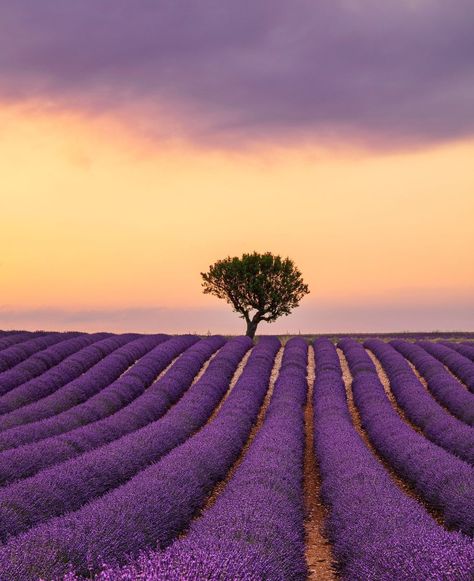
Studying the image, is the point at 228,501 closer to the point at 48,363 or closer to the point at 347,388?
the point at 347,388

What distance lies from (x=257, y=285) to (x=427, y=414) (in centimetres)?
2218

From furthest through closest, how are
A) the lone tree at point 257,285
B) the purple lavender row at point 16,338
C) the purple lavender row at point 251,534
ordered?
the lone tree at point 257,285, the purple lavender row at point 16,338, the purple lavender row at point 251,534

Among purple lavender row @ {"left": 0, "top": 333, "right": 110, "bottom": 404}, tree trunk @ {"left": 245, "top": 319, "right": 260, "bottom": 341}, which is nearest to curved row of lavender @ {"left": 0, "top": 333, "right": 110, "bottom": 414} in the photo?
purple lavender row @ {"left": 0, "top": 333, "right": 110, "bottom": 404}

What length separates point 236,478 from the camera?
8227 millimetres

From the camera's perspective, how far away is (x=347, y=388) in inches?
789

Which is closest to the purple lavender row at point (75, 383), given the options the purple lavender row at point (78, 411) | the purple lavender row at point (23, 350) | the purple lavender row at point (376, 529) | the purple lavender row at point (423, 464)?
the purple lavender row at point (78, 411)

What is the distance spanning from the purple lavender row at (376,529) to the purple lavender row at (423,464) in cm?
55

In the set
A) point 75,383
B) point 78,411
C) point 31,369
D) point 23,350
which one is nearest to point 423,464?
point 78,411

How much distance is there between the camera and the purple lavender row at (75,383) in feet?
49.1

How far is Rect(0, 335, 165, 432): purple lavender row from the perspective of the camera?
590 inches

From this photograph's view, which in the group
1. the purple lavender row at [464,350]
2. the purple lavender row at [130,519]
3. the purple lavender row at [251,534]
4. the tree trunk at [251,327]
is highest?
the tree trunk at [251,327]

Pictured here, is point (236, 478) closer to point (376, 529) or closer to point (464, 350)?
point (376, 529)

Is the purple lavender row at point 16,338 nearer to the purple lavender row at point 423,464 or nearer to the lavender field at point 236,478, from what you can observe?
the lavender field at point 236,478

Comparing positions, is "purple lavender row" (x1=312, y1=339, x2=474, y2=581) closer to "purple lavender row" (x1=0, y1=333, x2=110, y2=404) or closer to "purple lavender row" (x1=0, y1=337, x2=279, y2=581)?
"purple lavender row" (x1=0, y1=337, x2=279, y2=581)
